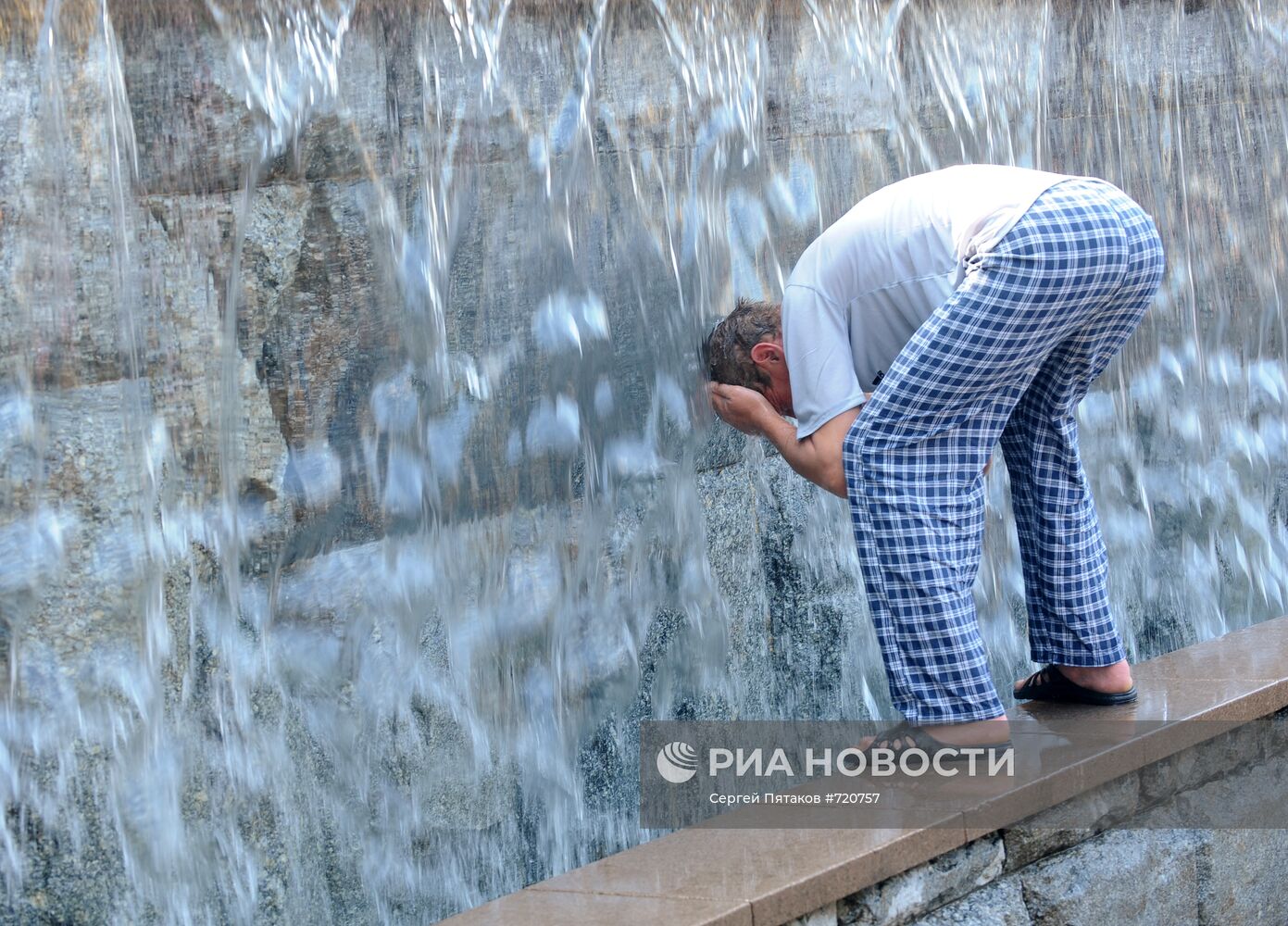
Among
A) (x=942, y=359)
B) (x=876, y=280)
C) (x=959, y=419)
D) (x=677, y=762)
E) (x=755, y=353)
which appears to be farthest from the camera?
(x=677, y=762)

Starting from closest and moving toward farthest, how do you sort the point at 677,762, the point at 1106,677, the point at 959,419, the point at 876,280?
the point at 959,419, the point at 876,280, the point at 1106,677, the point at 677,762

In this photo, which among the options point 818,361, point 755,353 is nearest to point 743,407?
point 755,353

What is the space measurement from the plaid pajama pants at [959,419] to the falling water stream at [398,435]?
101 cm

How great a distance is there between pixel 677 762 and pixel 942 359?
1.63m

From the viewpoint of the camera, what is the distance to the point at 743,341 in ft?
11.8

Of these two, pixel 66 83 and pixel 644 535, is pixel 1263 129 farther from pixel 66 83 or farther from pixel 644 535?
pixel 66 83

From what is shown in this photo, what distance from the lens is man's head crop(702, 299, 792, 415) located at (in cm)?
351

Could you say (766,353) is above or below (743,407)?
above

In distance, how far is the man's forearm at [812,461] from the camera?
308 cm

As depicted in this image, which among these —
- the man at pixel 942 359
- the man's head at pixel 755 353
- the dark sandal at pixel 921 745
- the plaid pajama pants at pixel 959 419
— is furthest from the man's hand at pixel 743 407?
the dark sandal at pixel 921 745

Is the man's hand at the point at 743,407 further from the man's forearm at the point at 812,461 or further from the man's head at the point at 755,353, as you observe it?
the man's forearm at the point at 812,461

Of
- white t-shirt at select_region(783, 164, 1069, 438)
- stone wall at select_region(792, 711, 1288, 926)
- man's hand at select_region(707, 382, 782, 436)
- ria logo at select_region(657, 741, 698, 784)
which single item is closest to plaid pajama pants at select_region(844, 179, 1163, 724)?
white t-shirt at select_region(783, 164, 1069, 438)

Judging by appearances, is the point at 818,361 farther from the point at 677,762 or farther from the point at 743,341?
the point at 677,762

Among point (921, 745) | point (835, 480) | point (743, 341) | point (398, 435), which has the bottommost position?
point (921, 745)
